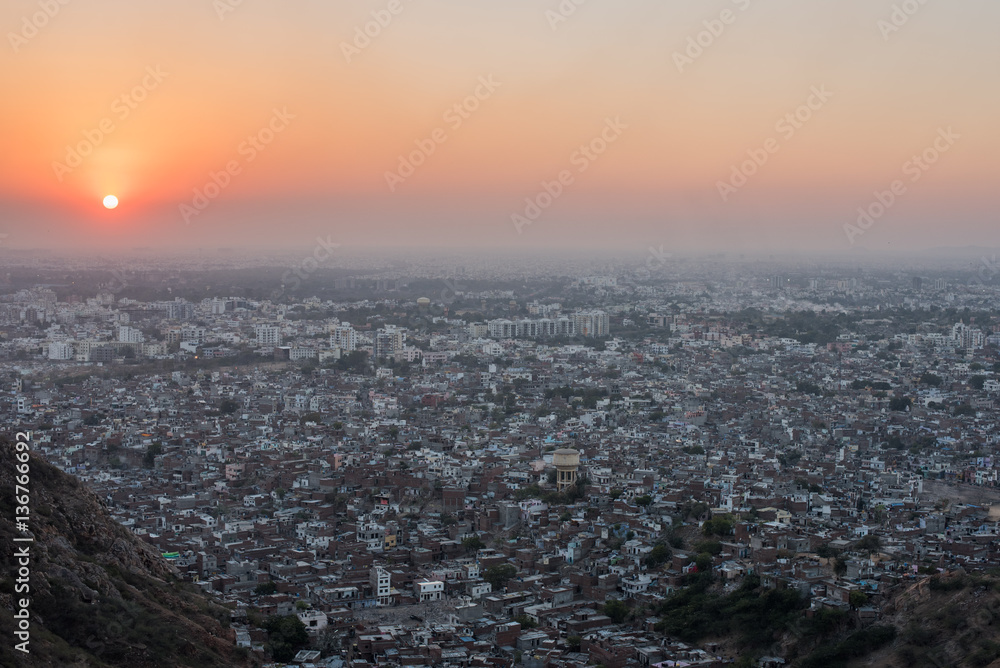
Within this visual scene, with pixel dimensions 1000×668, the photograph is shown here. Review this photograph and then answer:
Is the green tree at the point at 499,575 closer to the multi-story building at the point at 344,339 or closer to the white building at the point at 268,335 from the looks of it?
the multi-story building at the point at 344,339

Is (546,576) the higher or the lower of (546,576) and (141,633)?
the lower

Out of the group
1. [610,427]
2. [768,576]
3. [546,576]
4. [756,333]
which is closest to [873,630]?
[768,576]

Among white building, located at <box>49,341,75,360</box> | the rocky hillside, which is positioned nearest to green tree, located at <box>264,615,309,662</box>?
the rocky hillside

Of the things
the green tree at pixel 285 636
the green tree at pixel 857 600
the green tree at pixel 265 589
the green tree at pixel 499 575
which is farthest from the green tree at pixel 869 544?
the green tree at pixel 265 589

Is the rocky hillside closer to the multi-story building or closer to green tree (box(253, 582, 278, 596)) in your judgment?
green tree (box(253, 582, 278, 596))

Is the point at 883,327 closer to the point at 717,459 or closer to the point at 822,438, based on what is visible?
the point at 822,438

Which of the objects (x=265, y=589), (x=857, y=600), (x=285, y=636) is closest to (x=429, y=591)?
(x=265, y=589)
